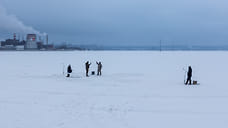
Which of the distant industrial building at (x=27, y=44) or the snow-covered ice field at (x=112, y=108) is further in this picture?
the distant industrial building at (x=27, y=44)

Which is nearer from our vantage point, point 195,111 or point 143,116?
point 143,116

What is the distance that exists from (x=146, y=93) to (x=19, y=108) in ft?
17.4

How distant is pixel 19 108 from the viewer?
7824 millimetres

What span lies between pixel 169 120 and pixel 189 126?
2.08 ft

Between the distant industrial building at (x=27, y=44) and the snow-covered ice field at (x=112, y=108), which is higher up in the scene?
the distant industrial building at (x=27, y=44)

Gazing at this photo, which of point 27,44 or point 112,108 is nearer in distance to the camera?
point 112,108

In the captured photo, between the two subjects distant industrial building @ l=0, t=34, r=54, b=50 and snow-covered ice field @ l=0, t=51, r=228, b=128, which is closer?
snow-covered ice field @ l=0, t=51, r=228, b=128

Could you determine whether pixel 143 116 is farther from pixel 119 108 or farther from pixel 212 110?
pixel 212 110

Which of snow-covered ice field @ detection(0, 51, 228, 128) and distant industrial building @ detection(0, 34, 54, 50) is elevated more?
distant industrial building @ detection(0, 34, 54, 50)

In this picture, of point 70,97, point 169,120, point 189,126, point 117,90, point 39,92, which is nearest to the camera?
point 189,126

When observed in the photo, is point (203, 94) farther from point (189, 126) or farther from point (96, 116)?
point (96, 116)

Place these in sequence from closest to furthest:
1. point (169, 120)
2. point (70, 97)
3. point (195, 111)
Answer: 1. point (169, 120)
2. point (195, 111)
3. point (70, 97)

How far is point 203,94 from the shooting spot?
10.7 m

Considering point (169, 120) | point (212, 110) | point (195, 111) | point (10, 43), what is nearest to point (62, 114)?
point (169, 120)
